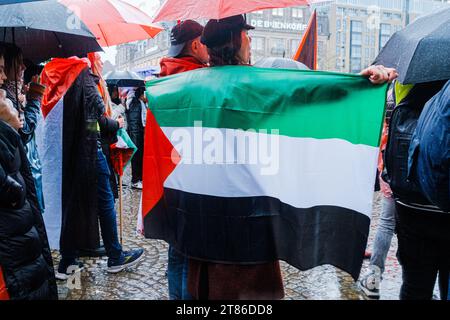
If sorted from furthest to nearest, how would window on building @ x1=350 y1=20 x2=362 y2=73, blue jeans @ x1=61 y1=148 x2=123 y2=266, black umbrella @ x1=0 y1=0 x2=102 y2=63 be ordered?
window on building @ x1=350 y1=20 x2=362 y2=73 → blue jeans @ x1=61 y1=148 x2=123 y2=266 → black umbrella @ x1=0 y1=0 x2=102 y2=63

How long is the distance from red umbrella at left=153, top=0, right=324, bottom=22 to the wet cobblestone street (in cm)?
221

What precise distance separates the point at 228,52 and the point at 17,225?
4.69 feet

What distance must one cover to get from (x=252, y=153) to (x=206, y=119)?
277 millimetres

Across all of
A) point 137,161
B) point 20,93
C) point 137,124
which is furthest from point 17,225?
point 137,124

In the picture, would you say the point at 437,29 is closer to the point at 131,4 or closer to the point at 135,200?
the point at 131,4

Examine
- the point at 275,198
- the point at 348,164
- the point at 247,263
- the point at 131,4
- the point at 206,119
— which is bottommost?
the point at 247,263

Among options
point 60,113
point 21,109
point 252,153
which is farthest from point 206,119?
point 60,113

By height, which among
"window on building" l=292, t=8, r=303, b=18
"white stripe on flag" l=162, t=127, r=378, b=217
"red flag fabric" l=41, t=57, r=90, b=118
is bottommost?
"white stripe on flag" l=162, t=127, r=378, b=217

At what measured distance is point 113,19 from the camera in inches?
143

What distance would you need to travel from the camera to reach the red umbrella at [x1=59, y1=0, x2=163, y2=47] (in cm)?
356

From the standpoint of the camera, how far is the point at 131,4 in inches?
170

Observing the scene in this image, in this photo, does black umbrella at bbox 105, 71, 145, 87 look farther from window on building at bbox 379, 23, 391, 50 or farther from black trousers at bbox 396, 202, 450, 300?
window on building at bbox 379, 23, 391, 50

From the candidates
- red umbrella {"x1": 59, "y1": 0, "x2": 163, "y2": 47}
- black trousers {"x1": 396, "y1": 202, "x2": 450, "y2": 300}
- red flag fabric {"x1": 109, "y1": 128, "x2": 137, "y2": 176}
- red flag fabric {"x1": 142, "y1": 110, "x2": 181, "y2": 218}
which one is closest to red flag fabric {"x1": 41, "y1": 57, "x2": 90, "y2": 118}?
red umbrella {"x1": 59, "y1": 0, "x2": 163, "y2": 47}

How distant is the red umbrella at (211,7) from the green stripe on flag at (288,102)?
0.87 feet
